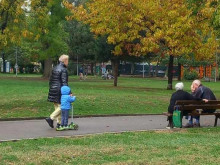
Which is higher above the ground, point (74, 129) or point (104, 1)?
point (104, 1)

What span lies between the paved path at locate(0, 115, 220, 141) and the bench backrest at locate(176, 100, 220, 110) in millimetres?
870

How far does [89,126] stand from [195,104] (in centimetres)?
298

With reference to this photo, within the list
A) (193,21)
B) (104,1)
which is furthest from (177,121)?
(104,1)

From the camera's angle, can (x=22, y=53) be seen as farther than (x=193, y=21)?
Yes

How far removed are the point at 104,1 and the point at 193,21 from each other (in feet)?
18.7

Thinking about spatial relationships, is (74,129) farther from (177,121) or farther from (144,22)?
(144,22)

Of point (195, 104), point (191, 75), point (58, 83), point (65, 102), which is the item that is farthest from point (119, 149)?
point (191, 75)

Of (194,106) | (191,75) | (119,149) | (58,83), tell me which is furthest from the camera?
(191,75)

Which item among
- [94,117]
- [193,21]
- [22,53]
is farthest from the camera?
[22,53]

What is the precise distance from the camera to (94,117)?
14.4m

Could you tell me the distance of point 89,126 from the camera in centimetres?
1224

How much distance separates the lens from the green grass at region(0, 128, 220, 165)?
23.7ft

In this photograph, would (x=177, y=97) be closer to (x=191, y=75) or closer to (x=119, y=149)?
(x=119, y=149)

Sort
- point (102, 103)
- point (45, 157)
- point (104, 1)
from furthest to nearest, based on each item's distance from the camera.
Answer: point (104, 1)
point (102, 103)
point (45, 157)
